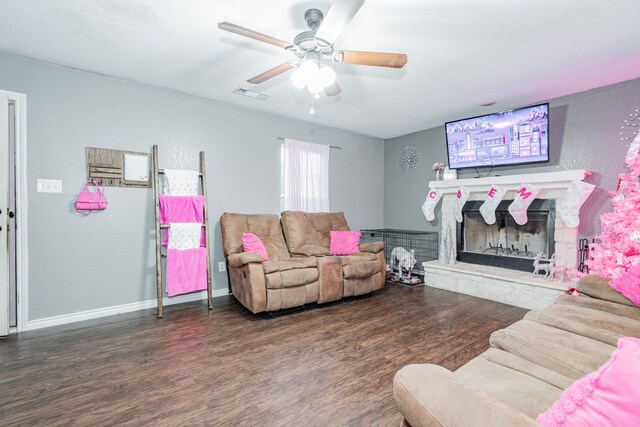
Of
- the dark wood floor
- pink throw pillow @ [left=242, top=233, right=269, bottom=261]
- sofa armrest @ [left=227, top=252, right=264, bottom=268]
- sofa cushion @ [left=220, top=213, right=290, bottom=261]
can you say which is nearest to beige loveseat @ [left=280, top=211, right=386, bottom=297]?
sofa cushion @ [left=220, top=213, right=290, bottom=261]

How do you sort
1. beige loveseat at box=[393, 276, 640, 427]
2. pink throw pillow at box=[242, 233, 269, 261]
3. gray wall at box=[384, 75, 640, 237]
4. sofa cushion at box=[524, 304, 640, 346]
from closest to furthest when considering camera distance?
beige loveseat at box=[393, 276, 640, 427], sofa cushion at box=[524, 304, 640, 346], gray wall at box=[384, 75, 640, 237], pink throw pillow at box=[242, 233, 269, 261]

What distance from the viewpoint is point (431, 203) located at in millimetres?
4578

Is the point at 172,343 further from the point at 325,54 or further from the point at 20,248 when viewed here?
the point at 325,54

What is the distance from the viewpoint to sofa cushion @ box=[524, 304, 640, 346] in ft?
4.79

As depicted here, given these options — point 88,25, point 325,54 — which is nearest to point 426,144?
point 325,54

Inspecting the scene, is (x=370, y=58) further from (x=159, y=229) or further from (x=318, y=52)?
(x=159, y=229)

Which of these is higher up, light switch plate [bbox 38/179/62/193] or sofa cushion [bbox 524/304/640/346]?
light switch plate [bbox 38/179/62/193]

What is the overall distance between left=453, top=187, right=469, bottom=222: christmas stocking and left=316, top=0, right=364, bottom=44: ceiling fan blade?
311 centimetres

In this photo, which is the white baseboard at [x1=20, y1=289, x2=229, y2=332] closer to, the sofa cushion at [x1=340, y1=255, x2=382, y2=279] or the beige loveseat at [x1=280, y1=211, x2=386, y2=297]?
the beige loveseat at [x1=280, y1=211, x2=386, y2=297]

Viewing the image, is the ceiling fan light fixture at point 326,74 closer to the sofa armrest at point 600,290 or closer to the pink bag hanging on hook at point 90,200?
the sofa armrest at point 600,290

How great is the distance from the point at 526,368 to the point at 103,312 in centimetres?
348

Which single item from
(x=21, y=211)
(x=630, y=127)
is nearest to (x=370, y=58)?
(x=630, y=127)

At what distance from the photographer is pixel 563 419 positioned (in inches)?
28.1

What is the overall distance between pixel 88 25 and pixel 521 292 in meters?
4.63
